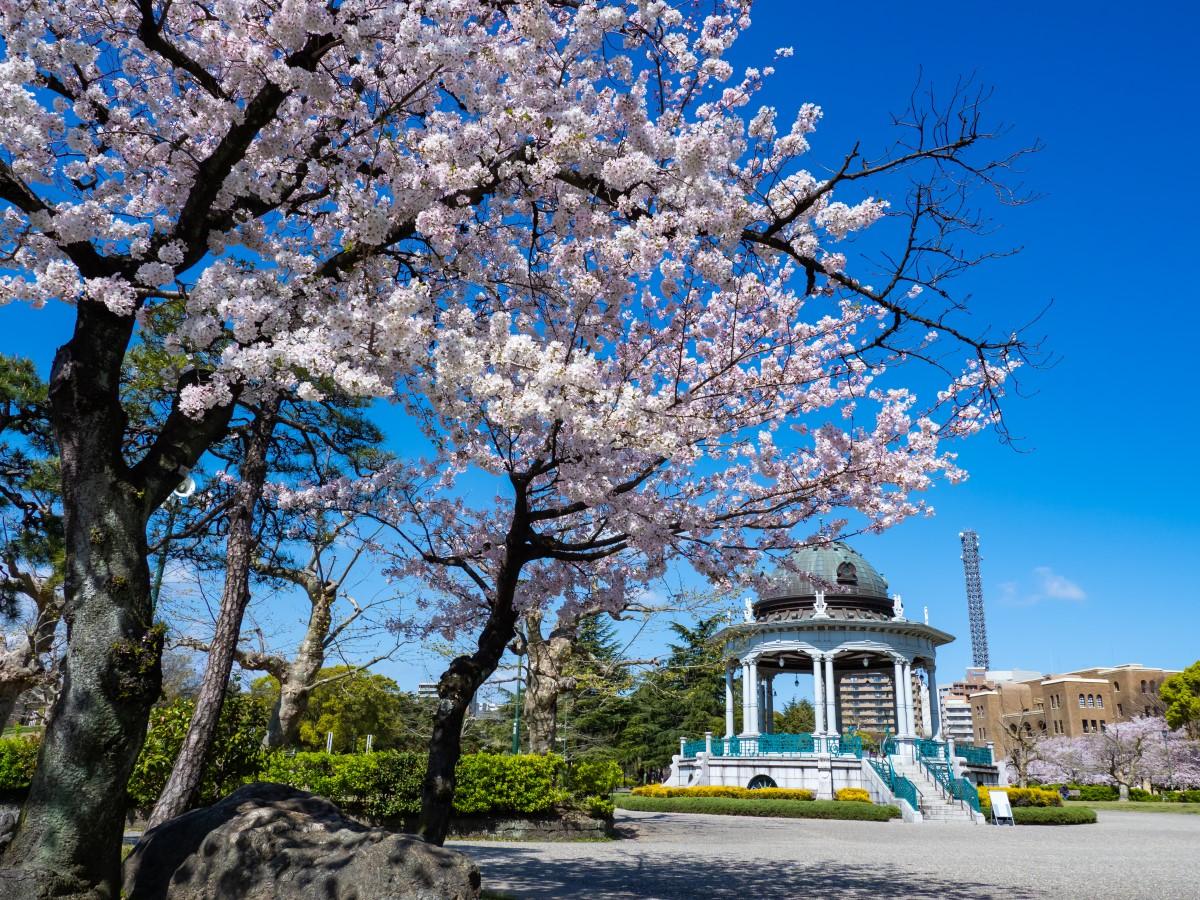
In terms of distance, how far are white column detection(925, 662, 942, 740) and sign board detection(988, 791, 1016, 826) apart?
717 cm

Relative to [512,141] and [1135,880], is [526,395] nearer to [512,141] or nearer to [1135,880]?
[512,141]

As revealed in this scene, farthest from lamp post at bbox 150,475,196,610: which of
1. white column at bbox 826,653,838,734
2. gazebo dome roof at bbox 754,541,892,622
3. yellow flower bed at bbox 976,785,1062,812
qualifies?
yellow flower bed at bbox 976,785,1062,812

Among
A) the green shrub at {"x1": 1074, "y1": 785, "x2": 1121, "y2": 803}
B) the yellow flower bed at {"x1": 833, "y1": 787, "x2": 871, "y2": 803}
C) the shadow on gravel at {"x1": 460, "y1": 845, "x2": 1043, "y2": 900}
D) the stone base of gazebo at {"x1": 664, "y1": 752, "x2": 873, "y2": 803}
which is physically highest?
the shadow on gravel at {"x1": 460, "y1": 845, "x2": 1043, "y2": 900}

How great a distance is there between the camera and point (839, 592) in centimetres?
3041

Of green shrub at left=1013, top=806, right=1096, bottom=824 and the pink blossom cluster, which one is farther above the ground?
the pink blossom cluster

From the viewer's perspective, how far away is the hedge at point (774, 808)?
23125mm

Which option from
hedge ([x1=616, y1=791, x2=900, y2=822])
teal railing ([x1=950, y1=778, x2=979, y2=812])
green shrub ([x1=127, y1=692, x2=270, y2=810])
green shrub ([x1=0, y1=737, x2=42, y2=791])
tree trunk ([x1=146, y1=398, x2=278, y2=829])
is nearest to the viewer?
tree trunk ([x1=146, y1=398, x2=278, y2=829])

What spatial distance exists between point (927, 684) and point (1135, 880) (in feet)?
69.7

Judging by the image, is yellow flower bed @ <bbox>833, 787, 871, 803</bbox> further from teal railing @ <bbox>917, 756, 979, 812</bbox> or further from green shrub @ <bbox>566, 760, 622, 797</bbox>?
green shrub @ <bbox>566, 760, 622, 797</bbox>

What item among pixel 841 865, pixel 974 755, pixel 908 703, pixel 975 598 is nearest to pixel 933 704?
pixel 908 703

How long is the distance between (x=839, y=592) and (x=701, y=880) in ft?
69.8

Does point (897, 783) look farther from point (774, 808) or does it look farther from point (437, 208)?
point (437, 208)

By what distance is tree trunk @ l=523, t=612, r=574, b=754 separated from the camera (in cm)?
1911

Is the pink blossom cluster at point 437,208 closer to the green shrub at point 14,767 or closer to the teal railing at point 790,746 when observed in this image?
the green shrub at point 14,767
